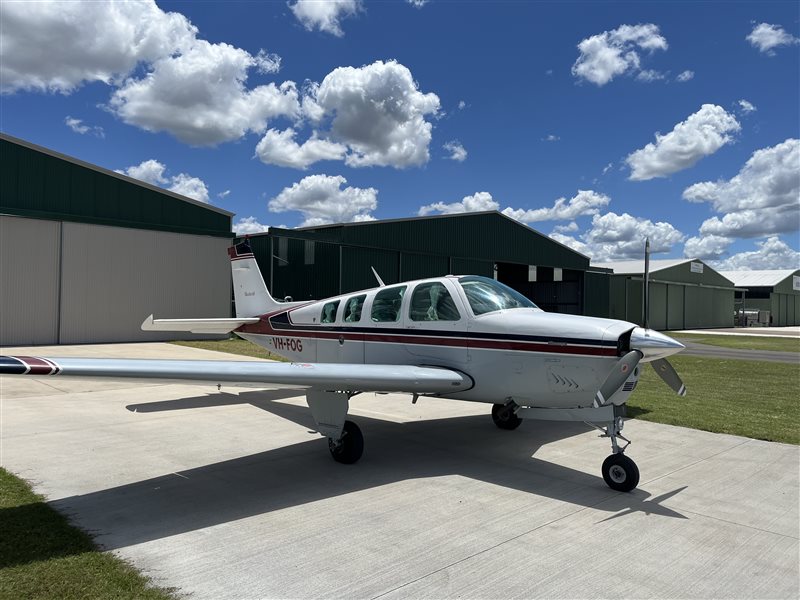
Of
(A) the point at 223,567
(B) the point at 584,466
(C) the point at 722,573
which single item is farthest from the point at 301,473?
(C) the point at 722,573

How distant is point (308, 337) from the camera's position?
27.8ft

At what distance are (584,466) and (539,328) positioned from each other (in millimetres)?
1791

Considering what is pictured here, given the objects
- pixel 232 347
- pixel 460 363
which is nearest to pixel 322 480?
pixel 460 363

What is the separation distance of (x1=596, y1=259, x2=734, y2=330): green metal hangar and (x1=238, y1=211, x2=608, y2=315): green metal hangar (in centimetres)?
1247

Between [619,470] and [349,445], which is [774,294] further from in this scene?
[349,445]

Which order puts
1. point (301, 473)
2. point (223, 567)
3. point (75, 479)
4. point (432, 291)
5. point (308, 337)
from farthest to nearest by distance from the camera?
point (308, 337) → point (432, 291) → point (301, 473) → point (75, 479) → point (223, 567)

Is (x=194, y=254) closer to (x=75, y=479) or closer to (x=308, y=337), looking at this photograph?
(x=308, y=337)

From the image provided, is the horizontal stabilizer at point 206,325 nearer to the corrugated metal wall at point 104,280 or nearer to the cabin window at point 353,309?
the cabin window at point 353,309

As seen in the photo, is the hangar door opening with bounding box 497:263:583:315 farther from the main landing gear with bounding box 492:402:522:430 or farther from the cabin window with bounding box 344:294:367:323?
the cabin window with bounding box 344:294:367:323

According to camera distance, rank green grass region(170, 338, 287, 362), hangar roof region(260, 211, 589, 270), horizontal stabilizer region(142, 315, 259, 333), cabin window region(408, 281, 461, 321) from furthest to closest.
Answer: hangar roof region(260, 211, 589, 270)
green grass region(170, 338, 287, 362)
horizontal stabilizer region(142, 315, 259, 333)
cabin window region(408, 281, 461, 321)

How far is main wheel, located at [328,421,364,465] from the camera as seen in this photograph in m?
6.18

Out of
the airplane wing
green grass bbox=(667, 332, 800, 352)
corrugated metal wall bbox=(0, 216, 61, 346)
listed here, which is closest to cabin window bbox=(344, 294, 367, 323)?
the airplane wing

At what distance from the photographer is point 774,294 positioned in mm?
74375

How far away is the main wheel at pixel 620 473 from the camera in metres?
5.22
